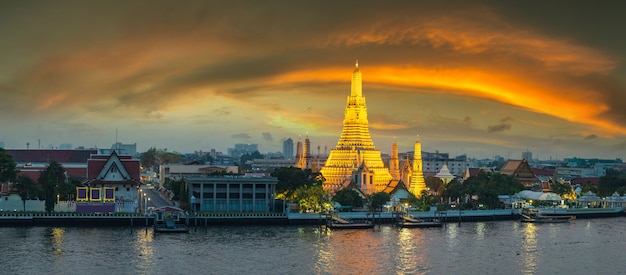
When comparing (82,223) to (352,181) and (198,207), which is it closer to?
(198,207)

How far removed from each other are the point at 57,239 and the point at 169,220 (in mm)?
11182

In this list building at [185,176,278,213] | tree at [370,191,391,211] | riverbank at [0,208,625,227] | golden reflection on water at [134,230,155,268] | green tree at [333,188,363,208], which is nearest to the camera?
golden reflection on water at [134,230,155,268]

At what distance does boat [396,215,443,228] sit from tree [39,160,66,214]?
33375 millimetres

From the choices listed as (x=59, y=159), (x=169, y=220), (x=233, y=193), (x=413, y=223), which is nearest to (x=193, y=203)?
(x=233, y=193)

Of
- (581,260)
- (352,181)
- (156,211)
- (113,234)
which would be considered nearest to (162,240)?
(113,234)

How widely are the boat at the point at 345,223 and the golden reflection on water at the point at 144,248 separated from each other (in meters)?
16.6

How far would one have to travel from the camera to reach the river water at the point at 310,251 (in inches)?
2032

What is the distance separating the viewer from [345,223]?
7588cm

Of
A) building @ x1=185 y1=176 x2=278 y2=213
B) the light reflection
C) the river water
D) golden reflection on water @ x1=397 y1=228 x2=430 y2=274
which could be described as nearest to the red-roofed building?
building @ x1=185 y1=176 x2=278 y2=213

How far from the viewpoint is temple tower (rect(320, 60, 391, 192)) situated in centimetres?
11025

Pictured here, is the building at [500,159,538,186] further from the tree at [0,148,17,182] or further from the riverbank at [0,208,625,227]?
the tree at [0,148,17,182]

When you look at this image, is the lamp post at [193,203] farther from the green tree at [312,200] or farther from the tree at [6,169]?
the tree at [6,169]

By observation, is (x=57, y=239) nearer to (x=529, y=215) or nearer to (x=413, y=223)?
(x=413, y=223)

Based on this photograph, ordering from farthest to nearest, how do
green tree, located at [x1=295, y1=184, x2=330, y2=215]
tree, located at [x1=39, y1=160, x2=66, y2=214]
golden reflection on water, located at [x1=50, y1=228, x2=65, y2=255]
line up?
green tree, located at [x1=295, y1=184, x2=330, y2=215] < tree, located at [x1=39, y1=160, x2=66, y2=214] < golden reflection on water, located at [x1=50, y1=228, x2=65, y2=255]
